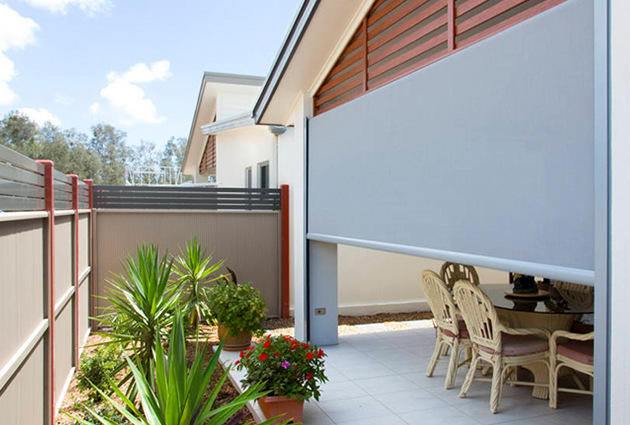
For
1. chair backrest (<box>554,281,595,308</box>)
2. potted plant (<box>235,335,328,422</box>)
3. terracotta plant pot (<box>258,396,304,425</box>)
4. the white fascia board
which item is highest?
the white fascia board

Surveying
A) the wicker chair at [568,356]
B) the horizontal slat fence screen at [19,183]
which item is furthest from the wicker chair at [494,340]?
the horizontal slat fence screen at [19,183]

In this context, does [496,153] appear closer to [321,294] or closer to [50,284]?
[50,284]

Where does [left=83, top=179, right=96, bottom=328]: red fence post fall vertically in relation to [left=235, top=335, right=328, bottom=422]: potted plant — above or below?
above

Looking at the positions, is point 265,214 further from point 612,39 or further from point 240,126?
point 612,39

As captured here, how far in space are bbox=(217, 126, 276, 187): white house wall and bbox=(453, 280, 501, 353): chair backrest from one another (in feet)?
24.8

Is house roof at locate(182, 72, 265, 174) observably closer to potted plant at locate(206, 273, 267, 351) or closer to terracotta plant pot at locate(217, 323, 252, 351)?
potted plant at locate(206, 273, 267, 351)

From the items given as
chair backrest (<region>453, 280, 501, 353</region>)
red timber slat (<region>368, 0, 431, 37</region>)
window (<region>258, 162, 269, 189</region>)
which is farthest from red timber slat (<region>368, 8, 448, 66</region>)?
window (<region>258, 162, 269, 189</region>)

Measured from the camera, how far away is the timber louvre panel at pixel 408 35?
4066 millimetres

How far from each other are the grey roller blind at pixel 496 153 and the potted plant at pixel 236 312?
255 cm

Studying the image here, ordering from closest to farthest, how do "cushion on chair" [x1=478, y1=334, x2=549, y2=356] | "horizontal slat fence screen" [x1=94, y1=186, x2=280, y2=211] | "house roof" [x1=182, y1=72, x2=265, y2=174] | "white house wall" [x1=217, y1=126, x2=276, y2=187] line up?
"cushion on chair" [x1=478, y1=334, x2=549, y2=356] → "horizontal slat fence screen" [x1=94, y1=186, x2=280, y2=211] → "white house wall" [x1=217, y1=126, x2=276, y2=187] → "house roof" [x1=182, y1=72, x2=265, y2=174]

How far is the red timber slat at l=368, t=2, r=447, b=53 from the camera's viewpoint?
4.79 m

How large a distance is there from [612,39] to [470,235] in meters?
1.75

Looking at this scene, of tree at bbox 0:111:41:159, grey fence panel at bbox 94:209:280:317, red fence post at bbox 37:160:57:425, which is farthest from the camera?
tree at bbox 0:111:41:159

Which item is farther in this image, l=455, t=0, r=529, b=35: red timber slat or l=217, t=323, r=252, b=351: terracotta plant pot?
l=217, t=323, r=252, b=351: terracotta plant pot
